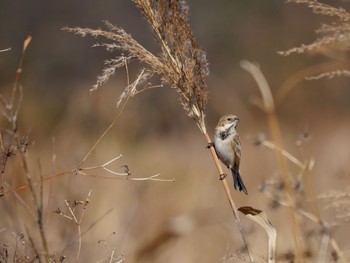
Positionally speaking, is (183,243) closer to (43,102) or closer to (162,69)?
(162,69)

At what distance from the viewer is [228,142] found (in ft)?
13.3

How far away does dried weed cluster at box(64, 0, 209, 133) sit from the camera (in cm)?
253

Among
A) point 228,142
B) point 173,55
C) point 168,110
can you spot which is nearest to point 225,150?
point 228,142

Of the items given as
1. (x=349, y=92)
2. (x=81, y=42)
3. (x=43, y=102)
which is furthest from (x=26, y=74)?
(x=349, y=92)

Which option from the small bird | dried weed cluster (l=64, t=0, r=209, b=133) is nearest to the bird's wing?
the small bird

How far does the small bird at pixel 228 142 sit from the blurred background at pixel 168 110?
1.65ft

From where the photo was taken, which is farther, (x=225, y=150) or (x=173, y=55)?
(x=225, y=150)

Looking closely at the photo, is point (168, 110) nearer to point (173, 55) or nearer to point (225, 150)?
point (225, 150)

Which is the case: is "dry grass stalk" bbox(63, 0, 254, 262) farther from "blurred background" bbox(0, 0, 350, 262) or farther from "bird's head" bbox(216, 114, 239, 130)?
"blurred background" bbox(0, 0, 350, 262)

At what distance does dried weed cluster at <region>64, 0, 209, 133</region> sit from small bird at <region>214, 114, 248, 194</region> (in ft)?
4.31

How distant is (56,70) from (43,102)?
1.25 metres

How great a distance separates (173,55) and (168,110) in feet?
22.4

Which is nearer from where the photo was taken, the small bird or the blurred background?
the small bird

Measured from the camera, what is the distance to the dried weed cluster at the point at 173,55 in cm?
253
